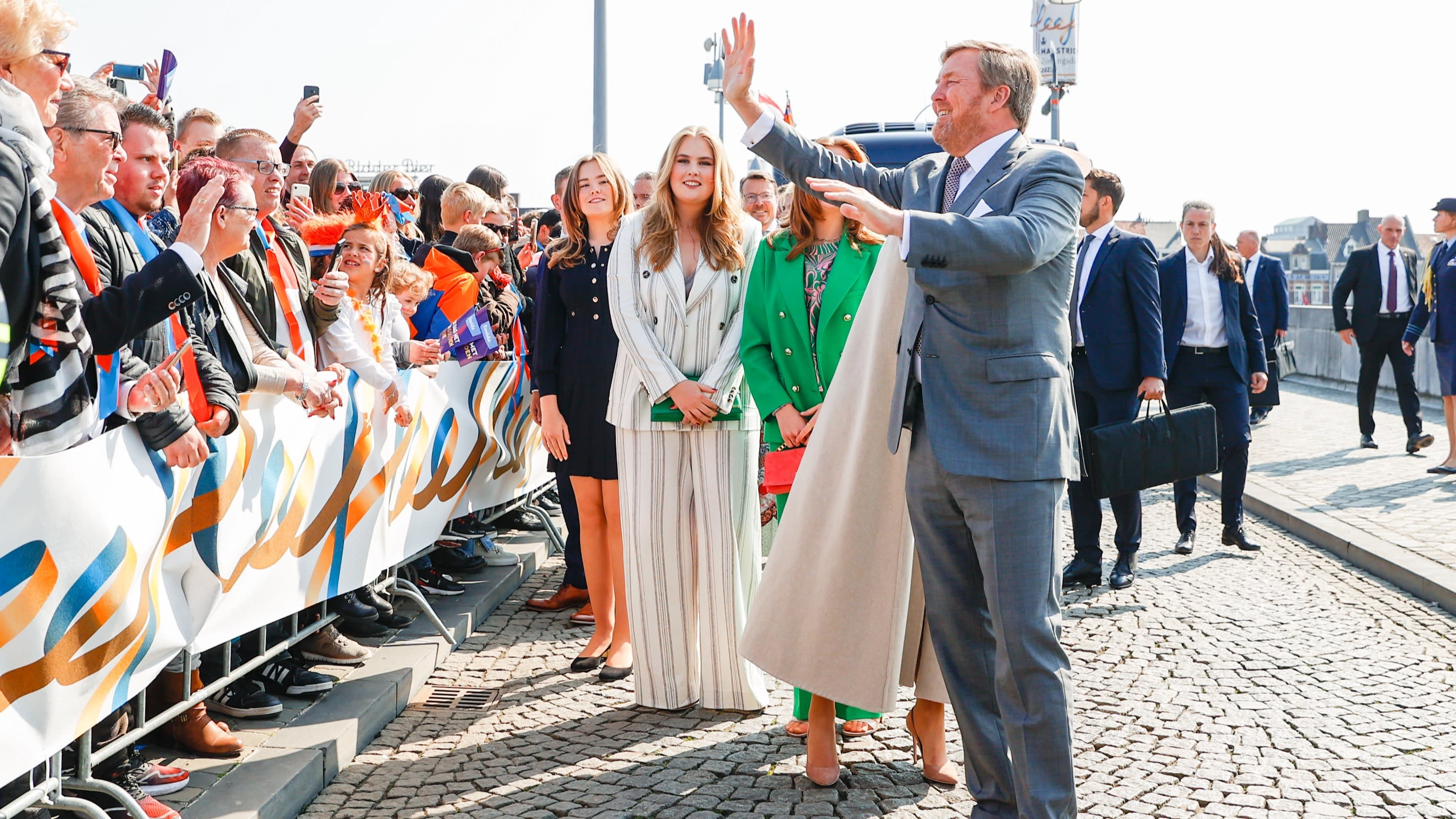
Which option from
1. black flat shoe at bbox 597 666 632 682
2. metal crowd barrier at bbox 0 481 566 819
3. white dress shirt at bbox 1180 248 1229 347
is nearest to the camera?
metal crowd barrier at bbox 0 481 566 819

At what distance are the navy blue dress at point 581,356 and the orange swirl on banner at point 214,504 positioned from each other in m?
1.76

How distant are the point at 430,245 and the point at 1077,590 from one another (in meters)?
3.96

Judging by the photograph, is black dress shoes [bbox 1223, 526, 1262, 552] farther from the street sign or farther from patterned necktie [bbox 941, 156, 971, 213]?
the street sign

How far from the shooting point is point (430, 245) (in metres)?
7.17

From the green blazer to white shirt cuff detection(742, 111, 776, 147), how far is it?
27.0 inches

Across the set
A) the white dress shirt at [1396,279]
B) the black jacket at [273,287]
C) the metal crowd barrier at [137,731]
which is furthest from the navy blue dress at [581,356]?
the white dress shirt at [1396,279]

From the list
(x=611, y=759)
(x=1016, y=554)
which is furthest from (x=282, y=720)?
(x=1016, y=554)

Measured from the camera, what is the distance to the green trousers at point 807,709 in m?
4.29

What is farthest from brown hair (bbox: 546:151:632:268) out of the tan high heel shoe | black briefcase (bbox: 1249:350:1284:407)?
black briefcase (bbox: 1249:350:1284:407)

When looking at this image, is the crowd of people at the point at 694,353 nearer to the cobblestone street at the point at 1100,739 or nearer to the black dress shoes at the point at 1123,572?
the black dress shoes at the point at 1123,572

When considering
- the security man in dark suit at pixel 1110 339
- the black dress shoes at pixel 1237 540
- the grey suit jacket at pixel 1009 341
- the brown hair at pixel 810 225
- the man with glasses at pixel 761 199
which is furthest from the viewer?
the black dress shoes at pixel 1237 540

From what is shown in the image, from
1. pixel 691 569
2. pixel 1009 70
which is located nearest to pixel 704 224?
pixel 691 569

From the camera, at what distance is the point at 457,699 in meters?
5.00

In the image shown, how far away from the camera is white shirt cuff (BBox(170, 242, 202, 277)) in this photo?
120 inches
